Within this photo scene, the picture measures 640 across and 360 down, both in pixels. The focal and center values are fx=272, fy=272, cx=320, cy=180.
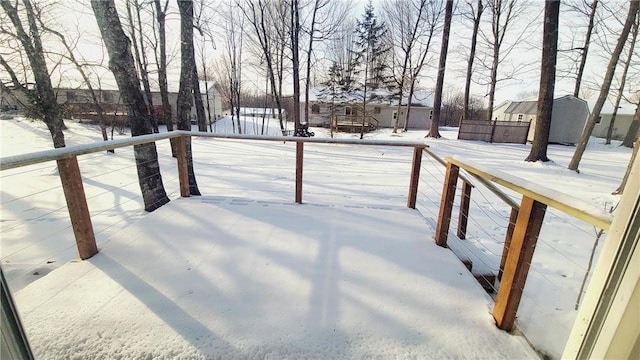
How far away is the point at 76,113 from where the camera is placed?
1859 cm

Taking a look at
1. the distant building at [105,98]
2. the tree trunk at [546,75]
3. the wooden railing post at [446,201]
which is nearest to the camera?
the wooden railing post at [446,201]

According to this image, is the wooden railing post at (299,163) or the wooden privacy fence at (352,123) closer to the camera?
the wooden railing post at (299,163)

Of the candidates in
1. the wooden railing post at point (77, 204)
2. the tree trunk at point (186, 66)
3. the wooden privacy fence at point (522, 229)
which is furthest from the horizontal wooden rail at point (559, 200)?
the tree trunk at point (186, 66)

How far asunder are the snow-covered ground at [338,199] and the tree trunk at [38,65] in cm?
165

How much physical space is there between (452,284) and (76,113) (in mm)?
24771

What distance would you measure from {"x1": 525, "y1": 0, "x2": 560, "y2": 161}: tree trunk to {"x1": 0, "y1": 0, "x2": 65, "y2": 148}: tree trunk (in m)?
13.9

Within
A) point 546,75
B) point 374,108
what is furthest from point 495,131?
point 374,108

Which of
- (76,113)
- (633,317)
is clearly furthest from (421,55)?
(76,113)

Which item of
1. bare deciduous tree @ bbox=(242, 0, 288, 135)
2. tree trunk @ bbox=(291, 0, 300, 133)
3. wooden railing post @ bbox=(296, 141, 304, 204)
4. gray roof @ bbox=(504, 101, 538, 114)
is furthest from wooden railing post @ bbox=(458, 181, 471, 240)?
gray roof @ bbox=(504, 101, 538, 114)

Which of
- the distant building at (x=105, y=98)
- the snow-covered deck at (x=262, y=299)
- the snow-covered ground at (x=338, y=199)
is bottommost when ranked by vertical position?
the snow-covered ground at (x=338, y=199)

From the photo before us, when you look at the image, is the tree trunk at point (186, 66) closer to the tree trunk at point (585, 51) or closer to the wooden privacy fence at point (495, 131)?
the wooden privacy fence at point (495, 131)

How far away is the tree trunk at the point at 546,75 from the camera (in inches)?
299

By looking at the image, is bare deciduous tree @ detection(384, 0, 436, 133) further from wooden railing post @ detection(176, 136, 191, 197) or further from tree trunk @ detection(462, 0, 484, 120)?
wooden railing post @ detection(176, 136, 191, 197)

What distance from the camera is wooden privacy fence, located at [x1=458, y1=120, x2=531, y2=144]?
1410 centimetres
